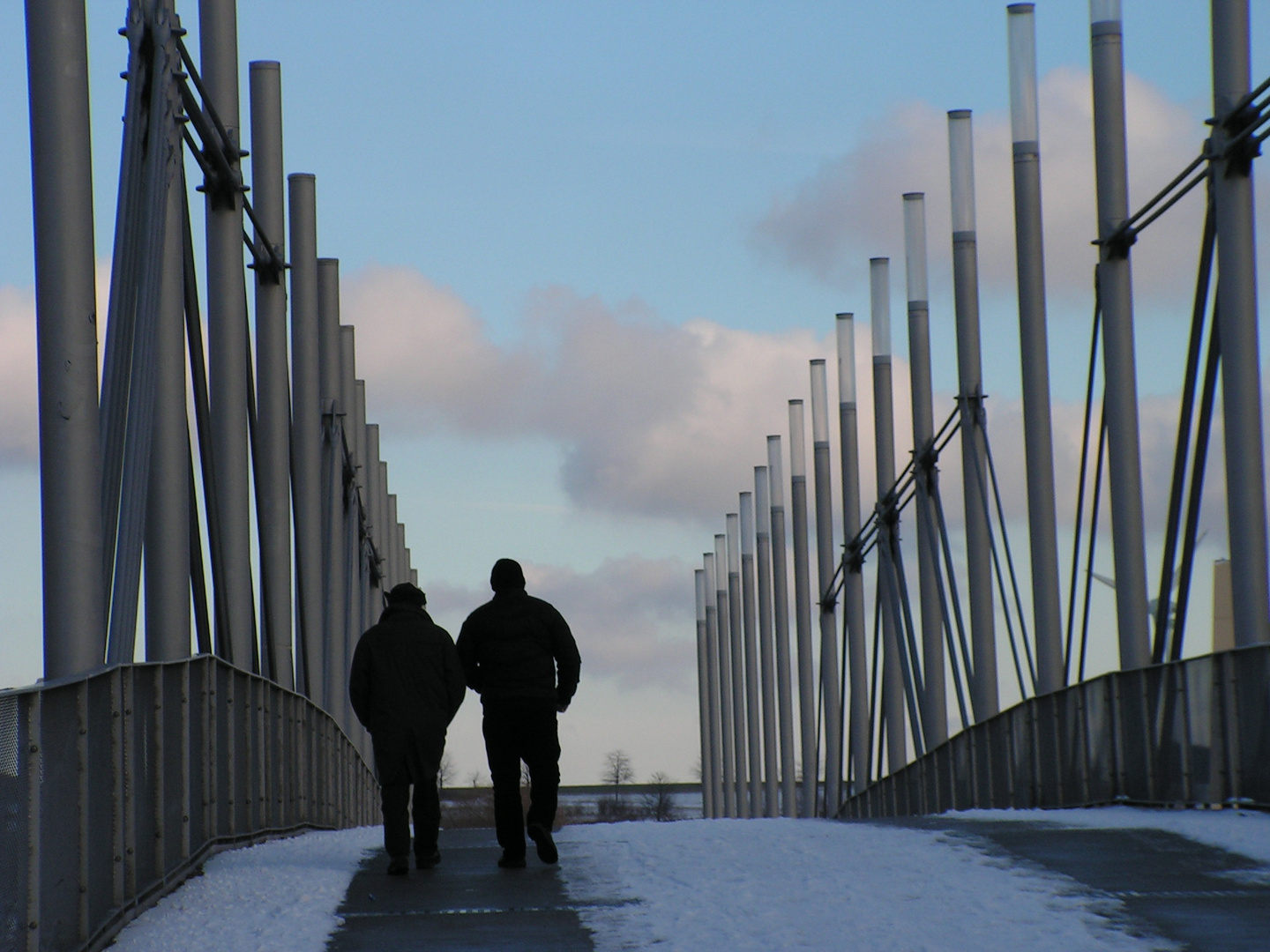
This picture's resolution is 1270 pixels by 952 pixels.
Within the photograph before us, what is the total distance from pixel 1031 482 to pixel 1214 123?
26.2 feet

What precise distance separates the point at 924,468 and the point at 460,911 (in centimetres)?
2421

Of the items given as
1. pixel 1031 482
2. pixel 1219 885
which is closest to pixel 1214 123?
pixel 1031 482

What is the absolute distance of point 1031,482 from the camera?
24578 mm

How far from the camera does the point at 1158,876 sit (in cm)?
918

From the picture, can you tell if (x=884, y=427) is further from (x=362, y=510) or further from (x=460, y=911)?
(x=460, y=911)

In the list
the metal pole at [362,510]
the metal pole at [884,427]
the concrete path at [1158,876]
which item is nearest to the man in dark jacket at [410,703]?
the concrete path at [1158,876]

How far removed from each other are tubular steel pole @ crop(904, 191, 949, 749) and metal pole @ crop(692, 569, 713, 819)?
38877 millimetres

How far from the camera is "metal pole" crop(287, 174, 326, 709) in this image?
83.1 feet

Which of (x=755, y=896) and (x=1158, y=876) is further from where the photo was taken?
(x=1158, y=876)

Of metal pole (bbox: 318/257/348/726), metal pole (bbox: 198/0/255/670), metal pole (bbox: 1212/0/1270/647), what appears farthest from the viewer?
metal pole (bbox: 318/257/348/726)

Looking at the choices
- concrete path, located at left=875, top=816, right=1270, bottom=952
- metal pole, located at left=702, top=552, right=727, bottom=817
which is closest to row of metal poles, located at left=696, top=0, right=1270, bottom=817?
concrete path, located at left=875, top=816, right=1270, bottom=952

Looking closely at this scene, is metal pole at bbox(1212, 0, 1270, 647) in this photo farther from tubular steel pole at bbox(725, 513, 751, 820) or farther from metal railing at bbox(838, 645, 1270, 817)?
tubular steel pole at bbox(725, 513, 751, 820)

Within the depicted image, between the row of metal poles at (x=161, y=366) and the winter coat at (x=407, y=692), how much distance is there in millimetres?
1357

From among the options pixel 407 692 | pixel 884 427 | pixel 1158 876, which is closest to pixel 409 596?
pixel 407 692
